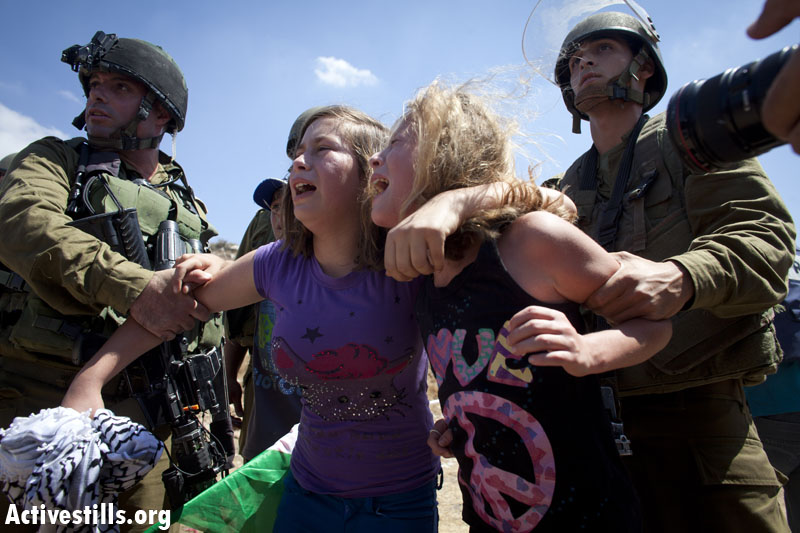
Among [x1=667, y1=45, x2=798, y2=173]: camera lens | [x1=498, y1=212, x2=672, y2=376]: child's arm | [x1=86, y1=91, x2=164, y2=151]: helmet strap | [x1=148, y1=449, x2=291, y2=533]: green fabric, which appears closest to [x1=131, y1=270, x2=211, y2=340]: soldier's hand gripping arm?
[x1=148, y1=449, x2=291, y2=533]: green fabric

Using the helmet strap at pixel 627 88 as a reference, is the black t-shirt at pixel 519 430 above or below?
below

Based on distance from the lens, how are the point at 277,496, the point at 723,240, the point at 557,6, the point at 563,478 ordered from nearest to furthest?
the point at 563,478 < the point at 723,240 < the point at 277,496 < the point at 557,6

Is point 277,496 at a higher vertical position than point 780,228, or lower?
lower

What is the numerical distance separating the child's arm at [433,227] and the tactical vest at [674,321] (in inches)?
20.8

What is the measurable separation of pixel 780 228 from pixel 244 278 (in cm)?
221

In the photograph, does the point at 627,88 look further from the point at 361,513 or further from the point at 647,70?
the point at 361,513

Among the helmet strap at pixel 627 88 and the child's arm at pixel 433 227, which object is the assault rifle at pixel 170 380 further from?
the helmet strap at pixel 627 88

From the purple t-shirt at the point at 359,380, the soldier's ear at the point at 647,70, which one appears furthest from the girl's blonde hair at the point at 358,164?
the soldier's ear at the point at 647,70

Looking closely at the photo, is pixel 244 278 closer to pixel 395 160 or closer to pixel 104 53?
pixel 395 160

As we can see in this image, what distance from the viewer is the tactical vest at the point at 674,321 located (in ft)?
6.81

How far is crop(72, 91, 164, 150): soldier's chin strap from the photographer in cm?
345

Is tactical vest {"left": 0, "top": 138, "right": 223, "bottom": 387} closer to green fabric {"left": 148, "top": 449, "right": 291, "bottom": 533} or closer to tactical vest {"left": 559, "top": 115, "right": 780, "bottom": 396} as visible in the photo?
green fabric {"left": 148, "top": 449, "right": 291, "bottom": 533}

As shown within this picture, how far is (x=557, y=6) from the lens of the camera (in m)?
2.84

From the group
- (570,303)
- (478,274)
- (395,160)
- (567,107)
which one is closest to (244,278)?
(395,160)
